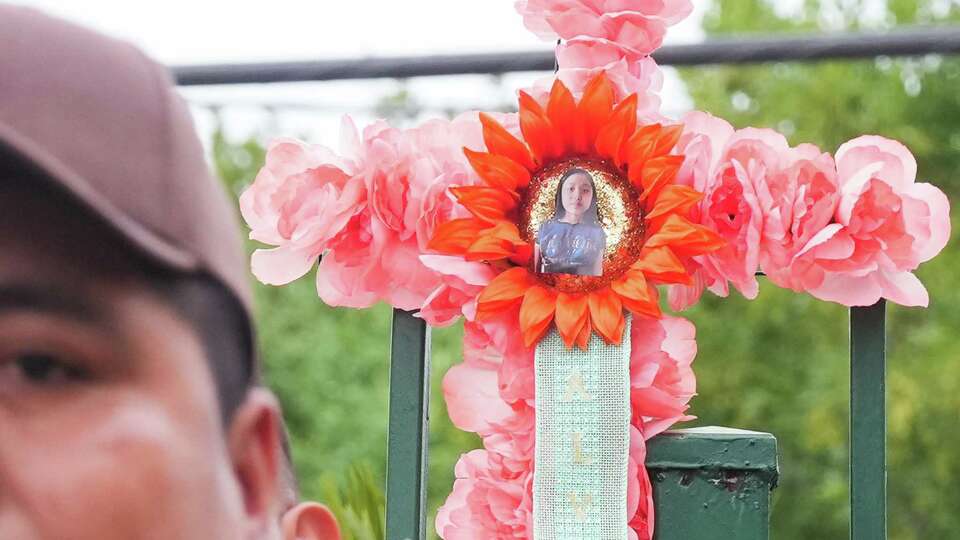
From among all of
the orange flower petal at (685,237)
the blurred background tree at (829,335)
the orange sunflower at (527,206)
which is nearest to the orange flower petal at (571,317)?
the orange sunflower at (527,206)

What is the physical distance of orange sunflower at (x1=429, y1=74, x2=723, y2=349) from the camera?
1.54 m

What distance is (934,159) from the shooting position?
27.9 ft

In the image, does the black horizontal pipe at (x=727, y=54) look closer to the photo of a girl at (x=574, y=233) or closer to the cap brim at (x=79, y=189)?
the photo of a girl at (x=574, y=233)

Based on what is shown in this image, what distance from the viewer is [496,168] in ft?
5.12

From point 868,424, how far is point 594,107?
472 mm

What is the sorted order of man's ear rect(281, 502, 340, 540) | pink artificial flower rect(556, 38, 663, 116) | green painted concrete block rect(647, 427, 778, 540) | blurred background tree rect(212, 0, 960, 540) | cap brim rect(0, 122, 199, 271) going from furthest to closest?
blurred background tree rect(212, 0, 960, 540) < pink artificial flower rect(556, 38, 663, 116) < green painted concrete block rect(647, 427, 778, 540) < man's ear rect(281, 502, 340, 540) < cap brim rect(0, 122, 199, 271)

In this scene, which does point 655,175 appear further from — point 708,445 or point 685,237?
point 708,445

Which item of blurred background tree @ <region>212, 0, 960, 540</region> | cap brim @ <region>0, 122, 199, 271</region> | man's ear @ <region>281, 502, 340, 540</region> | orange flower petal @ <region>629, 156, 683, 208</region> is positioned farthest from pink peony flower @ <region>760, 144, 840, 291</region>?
blurred background tree @ <region>212, 0, 960, 540</region>

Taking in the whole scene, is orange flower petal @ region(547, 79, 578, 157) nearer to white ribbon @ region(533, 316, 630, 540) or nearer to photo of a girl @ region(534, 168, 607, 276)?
photo of a girl @ region(534, 168, 607, 276)

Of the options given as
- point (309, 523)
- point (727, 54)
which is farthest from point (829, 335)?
point (309, 523)

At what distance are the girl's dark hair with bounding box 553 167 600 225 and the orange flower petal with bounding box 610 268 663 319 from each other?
0.07m

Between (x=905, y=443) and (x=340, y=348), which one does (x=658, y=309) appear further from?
(x=340, y=348)

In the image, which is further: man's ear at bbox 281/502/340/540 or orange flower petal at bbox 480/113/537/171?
orange flower petal at bbox 480/113/537/171

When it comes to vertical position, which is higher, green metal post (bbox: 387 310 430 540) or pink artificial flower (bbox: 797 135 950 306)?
pink artificial flower (bbox: 797 135 950 306)
